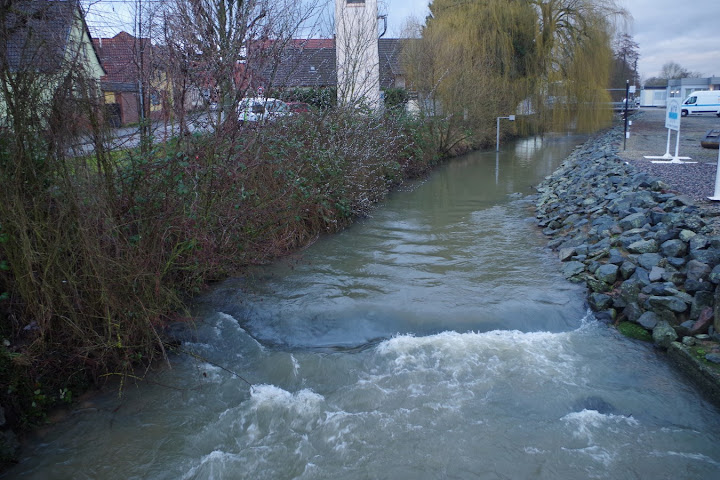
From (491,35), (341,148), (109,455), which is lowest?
(109,455)

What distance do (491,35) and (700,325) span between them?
21.1 m

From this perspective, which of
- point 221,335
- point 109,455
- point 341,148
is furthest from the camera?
point 341,148

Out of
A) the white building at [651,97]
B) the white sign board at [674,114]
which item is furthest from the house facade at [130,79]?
the white building at [651,97]

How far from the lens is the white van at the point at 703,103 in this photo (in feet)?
128

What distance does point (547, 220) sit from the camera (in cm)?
1170

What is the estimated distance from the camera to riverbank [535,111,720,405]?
6.15 m

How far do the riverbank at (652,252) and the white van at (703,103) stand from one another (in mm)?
30475

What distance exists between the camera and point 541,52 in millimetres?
26266

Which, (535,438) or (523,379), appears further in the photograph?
(523,379)

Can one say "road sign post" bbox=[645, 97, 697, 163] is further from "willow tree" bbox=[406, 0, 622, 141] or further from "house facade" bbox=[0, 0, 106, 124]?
"house facade" bbox=[0, 0, 106, 124]

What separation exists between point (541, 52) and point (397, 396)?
24316 mm

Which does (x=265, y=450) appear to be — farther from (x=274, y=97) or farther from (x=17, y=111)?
(x=274, y=97)

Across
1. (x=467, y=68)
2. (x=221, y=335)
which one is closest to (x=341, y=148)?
(x=221, y=335)

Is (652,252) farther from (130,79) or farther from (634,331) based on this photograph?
(130,79)
